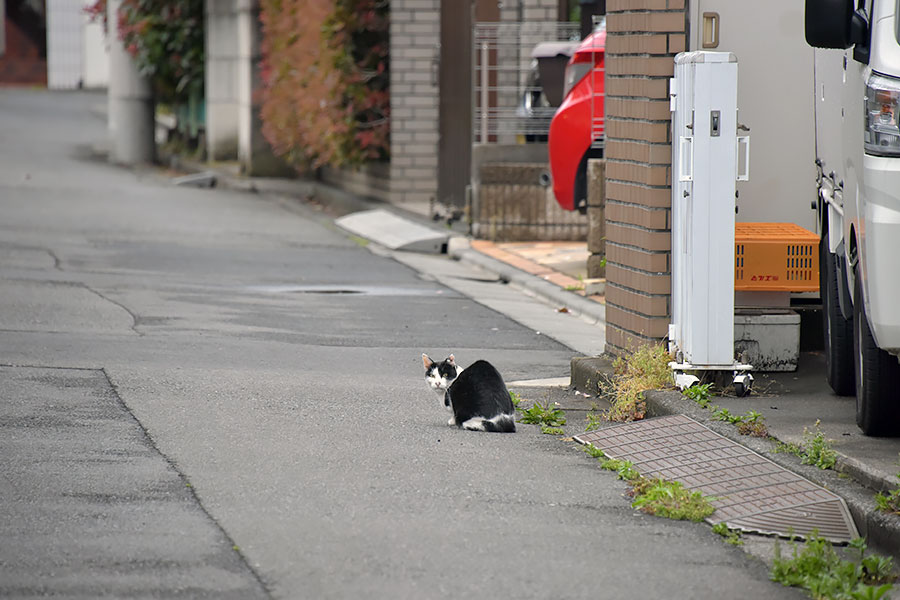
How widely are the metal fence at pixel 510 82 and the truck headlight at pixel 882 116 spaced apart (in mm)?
10441

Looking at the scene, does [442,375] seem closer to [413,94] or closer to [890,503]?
[890,503]

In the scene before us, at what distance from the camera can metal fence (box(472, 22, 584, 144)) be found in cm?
1623

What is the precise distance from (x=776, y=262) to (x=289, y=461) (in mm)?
2877

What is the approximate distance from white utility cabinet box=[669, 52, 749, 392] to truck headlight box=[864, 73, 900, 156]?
4.74 feet

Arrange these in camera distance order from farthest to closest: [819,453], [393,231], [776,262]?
[393,231] → [776,262] → [819,453]

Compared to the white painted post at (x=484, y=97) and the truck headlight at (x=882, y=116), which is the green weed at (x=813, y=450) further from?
the white painted post at (x=484, y=97)

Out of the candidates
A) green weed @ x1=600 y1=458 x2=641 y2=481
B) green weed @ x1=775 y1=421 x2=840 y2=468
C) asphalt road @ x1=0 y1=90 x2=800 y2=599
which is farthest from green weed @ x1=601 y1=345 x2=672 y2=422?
green weed @ x1=775 y1=421 x2=840 y2=468

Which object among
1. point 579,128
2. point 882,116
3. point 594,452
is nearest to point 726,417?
point 594,452

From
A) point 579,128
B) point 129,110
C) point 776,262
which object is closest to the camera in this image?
point 776,262

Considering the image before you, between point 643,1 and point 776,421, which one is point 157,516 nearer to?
point 776,421

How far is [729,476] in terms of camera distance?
5.88 meters

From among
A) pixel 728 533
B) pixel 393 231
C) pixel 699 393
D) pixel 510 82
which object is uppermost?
pixel 510 82

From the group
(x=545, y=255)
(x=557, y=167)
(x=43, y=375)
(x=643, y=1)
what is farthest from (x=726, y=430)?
(x=545, y=255)

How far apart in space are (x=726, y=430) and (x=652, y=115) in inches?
71.5
